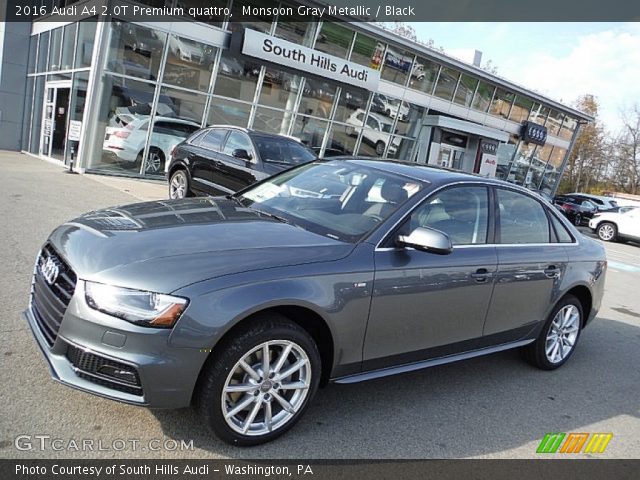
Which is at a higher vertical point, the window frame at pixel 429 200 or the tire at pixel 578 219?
the window frame at pixel 429 200

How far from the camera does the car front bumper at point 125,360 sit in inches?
103

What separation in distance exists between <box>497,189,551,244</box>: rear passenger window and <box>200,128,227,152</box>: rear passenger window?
6.15 meters

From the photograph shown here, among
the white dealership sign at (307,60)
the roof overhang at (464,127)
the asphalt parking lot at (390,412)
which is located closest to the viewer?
the asphalt parking lot at (390,412)

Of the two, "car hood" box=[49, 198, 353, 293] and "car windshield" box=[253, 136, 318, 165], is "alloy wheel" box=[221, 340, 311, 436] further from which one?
"car windshield" box=[253, 136, 318, 165]

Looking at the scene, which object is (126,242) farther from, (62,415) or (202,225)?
(62,415)

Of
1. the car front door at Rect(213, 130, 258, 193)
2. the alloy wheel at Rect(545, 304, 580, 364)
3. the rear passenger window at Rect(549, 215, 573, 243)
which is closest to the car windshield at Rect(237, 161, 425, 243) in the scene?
the rear passenger window at Rect(549, 215, 573, 243)

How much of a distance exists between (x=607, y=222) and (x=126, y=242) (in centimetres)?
2265

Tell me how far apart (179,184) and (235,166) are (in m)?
1.79

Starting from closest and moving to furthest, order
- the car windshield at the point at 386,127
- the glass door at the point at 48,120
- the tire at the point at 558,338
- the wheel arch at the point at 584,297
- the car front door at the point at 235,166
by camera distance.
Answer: the tire at the point at 558,338 → the wheel arch at the point at 584,297 → the car front door at the point at 235,166 → the glass door at the point at 48,120 → the car windshield at the point at 386,127

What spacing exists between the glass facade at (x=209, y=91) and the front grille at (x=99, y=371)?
1298cm

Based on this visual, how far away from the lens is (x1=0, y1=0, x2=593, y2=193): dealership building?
14.6 meters

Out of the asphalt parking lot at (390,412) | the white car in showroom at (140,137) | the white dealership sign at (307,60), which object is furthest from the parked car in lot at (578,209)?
the asphalt parking lot at (390,412)

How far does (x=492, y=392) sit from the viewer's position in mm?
4250

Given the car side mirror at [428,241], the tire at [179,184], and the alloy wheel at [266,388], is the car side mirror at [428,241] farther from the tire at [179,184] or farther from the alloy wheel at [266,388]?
the tire at [179,184]
